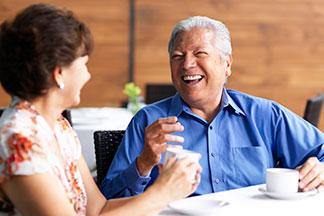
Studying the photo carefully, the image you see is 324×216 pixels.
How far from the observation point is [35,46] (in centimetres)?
156

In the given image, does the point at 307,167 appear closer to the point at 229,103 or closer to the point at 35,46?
the point at 229,103

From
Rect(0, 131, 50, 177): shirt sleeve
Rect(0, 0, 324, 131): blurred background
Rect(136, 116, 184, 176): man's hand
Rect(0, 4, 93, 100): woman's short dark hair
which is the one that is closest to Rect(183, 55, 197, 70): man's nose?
Rect(136, 116, 184, 176): man's hand

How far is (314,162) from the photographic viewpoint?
224 centimetres

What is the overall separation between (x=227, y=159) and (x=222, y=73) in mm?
343

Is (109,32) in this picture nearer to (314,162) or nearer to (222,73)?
(222,73)

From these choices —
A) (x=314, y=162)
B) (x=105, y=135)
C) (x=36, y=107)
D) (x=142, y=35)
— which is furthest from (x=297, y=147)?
(x=142, y=35)

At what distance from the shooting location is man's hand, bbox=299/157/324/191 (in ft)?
7.00

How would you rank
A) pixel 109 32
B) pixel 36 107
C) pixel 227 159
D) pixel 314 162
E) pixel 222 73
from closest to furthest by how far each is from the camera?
1. pixel 36 107
2. pixel 314 162
3. pixel 227 159
4. pixel 222 73
5. pixel 109 32

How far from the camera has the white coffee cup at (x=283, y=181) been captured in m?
1.98

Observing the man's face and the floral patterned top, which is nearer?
the floral patterned top

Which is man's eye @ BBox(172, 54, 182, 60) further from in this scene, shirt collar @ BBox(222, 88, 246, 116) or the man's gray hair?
shirt collar @ BBox(222, 88, 246, 116)

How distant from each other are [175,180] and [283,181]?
42 cm

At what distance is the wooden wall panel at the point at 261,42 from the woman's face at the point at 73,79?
4643mm

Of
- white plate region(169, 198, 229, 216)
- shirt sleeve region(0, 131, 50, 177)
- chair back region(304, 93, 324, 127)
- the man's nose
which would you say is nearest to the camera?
shirt sleeve region(0, 131, 50, 177)
